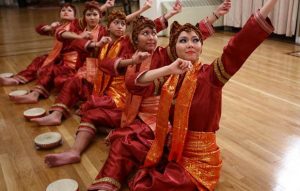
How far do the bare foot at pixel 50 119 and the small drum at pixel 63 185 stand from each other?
77 cm

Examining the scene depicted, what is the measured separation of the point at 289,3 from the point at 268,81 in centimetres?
176

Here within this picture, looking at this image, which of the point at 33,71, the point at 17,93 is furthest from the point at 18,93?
the point at 33,71

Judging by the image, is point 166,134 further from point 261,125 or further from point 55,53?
point 55,53

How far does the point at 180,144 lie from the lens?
1.54 meters

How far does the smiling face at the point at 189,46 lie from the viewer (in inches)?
60.0

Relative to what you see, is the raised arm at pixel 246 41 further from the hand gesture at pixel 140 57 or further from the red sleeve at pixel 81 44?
the red sleeve at pixel 81 44

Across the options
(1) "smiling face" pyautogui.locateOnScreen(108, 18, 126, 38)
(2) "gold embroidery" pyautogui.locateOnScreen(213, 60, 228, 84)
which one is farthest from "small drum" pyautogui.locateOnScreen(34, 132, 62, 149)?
(2) "gold embroidery" pyautogui.locateOnScreen(213, 60, 228, 84)

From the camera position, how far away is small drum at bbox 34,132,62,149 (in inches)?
79.4

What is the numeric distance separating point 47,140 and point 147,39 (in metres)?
0.80

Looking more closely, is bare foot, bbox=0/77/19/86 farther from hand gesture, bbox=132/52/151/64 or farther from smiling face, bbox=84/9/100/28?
hand gesture, bbox=132/52/151/64

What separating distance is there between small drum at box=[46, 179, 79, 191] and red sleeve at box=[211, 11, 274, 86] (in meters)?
0.77

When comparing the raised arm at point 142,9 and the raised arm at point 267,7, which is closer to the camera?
the raised arm at point 267,7

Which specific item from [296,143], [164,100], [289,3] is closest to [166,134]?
[164,100]

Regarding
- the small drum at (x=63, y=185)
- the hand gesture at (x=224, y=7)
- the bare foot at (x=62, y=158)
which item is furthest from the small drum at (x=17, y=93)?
the hand gesture at (x=224, y=7)
